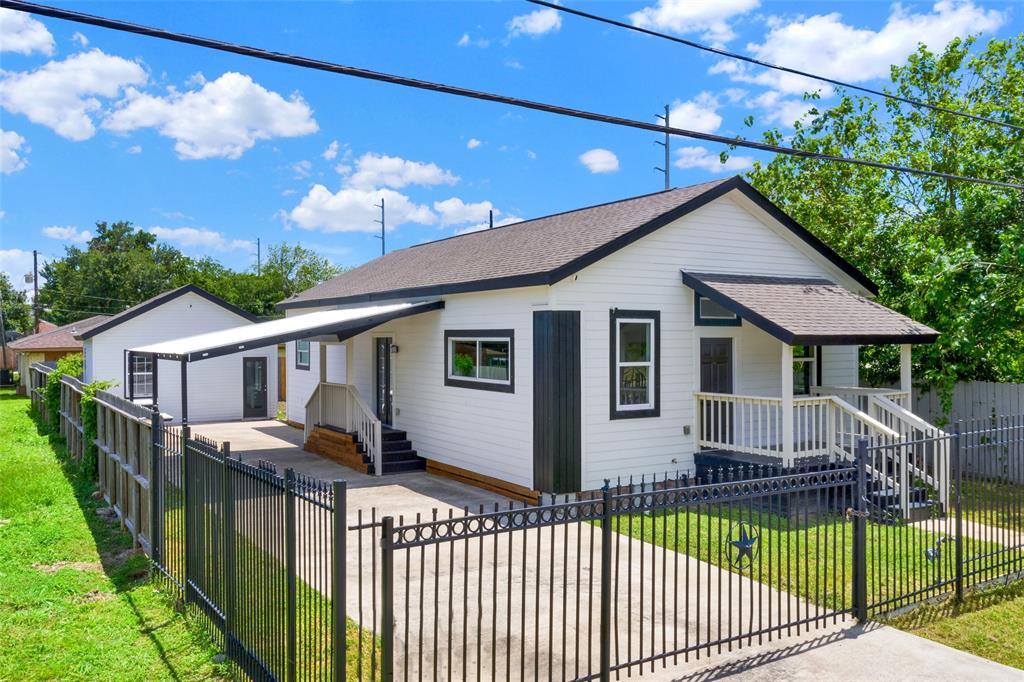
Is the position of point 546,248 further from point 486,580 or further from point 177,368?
point 177,368

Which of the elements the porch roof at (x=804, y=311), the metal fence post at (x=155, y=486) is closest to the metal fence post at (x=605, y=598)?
the metal fence post at (x=155, y=486)

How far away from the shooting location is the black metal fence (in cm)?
483

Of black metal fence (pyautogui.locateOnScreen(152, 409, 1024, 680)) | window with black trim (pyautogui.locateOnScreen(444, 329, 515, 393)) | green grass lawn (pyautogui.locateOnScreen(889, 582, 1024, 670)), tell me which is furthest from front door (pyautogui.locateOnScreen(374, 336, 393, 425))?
green grass lawn (pyautogui.locateOnScreen(889, 582, 1024, 670))

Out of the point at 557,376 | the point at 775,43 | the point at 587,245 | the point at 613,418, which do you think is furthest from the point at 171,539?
the point at 775,43

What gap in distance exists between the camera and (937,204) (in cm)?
1956

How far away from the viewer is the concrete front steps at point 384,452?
14.7m

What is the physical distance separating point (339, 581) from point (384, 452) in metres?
10.6

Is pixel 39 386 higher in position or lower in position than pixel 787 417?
lower

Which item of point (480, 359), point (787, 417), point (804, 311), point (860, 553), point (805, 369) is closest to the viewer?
point (860, 553)

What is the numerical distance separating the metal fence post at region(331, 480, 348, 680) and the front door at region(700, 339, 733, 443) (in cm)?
895

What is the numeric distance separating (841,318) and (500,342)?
5.80 m

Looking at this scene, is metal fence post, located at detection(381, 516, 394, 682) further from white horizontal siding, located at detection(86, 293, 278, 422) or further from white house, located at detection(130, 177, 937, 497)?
white horizontal siding, located at detection(86, 293, 278, 422)

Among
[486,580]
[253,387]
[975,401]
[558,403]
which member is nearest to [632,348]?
[558,403]

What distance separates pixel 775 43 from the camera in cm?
1263
